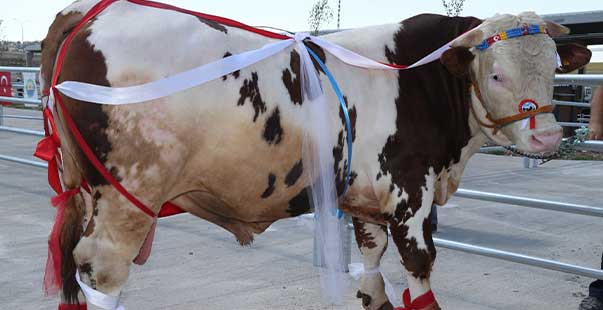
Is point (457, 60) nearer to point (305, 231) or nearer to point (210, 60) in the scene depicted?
point (210, 60)

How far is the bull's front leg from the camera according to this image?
290 cm

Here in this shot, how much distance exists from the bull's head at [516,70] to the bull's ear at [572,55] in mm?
238

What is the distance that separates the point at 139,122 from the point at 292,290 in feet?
7.22

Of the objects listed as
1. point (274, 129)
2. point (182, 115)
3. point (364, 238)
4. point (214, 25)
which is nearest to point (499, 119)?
point (364, 238)

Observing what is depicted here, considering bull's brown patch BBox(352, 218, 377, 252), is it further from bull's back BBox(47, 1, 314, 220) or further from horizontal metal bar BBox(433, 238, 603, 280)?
horizontal metal bar BBox(433, 238, 603, 280)

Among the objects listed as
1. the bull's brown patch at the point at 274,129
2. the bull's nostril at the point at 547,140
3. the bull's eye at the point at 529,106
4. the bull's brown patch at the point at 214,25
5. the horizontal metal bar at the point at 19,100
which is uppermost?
the bull's brown patch at the point at 214,25

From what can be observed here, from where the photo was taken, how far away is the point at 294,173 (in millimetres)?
2672

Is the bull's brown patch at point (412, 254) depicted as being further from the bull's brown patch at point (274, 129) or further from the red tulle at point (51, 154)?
the red tulle at point (51, 154)

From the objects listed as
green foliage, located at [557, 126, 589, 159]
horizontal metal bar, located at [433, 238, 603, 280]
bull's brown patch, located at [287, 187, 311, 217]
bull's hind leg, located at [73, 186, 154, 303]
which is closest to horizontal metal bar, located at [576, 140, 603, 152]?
green foliage, located at [557, 126, 589, 159]

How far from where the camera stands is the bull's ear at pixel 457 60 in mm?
2832

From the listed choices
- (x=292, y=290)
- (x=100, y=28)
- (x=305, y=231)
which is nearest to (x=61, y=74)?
(x=100, y=28)

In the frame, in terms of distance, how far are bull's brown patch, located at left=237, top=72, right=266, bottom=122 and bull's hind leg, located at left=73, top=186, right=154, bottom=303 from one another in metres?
0.56

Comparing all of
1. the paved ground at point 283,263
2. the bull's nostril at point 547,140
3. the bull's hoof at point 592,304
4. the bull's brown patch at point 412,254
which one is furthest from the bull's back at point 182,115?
the bull's hoof at point 592,304

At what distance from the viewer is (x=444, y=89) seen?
3027 millimetres
